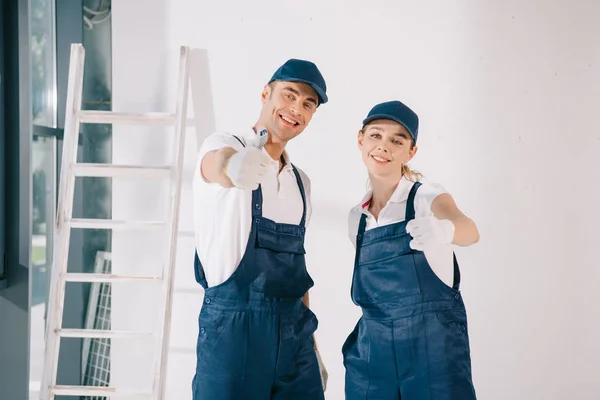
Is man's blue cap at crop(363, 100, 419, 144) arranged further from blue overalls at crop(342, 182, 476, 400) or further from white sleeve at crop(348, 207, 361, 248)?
white sleeve at crop(348, 207, 361, 248)

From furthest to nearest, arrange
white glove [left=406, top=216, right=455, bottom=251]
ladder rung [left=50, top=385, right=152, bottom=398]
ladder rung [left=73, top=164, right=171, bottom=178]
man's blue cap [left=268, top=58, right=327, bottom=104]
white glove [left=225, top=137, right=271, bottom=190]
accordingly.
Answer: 1. ladder rung [left=73, top=164, right=171, bottom=178]
2. ladder rung [left=50, top=385, right=152, bottom=398]
3. man's blue cap [left=268, top=58, right=327, bottom=104]
4. white glove [left=406, top=216, right=455, bottom=251]
5. white glove [left=225, top=137, right=271, bottom=190]

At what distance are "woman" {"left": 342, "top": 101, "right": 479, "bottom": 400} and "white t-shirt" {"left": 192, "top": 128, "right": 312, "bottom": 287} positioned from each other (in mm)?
346

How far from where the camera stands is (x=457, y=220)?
1739 mm

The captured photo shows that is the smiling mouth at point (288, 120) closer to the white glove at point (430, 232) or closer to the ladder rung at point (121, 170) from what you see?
the white glove at point (430, 232)

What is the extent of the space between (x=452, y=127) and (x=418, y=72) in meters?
0.31

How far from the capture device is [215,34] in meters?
2.62

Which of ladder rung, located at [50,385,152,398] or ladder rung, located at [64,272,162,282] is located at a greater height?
ladder rung, located at [64,272,162,282]

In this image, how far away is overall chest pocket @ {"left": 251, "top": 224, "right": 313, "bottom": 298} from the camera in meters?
1.77

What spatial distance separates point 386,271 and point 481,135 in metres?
1.07

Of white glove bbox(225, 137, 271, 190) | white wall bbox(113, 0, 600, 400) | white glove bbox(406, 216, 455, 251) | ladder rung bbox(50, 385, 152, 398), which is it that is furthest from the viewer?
white wall bbox(113, 0, 600, 400)

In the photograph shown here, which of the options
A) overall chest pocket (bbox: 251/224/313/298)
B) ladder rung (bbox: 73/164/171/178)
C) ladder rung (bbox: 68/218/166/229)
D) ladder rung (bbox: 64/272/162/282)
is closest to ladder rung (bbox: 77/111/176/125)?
ladder rung (bbox: 73/164/171/178)

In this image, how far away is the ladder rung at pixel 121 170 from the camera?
245cm

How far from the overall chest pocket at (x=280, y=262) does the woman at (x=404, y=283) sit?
0.24 m

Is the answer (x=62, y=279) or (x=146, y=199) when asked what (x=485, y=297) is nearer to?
(x=146, y=199)
